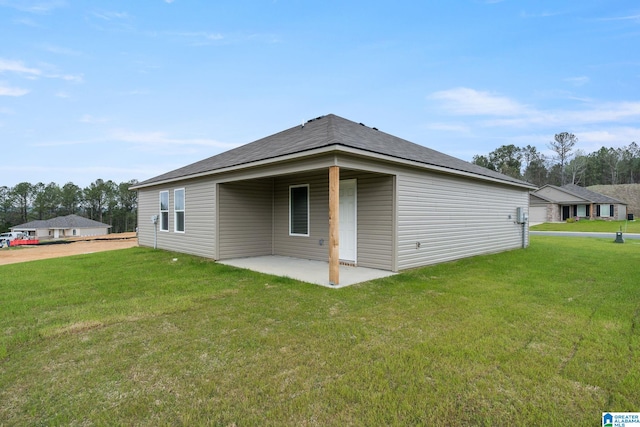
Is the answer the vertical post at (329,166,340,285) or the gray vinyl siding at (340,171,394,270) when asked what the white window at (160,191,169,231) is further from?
the vertical post at (329,166,340,285)

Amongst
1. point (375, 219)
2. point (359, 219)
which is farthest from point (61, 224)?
point (375, 219)

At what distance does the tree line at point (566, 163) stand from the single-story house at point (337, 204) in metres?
43.9

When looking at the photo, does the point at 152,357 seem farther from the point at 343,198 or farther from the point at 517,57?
the point at 517,57

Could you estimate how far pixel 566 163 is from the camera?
47.0 meters

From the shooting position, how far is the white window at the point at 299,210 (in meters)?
8.94

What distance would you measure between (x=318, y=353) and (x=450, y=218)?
6772 mm

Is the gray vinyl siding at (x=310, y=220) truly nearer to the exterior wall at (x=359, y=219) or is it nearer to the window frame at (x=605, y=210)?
the exterior wall at (x=359, y=219)

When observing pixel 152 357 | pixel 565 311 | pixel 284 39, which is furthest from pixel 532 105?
pixel 152 357

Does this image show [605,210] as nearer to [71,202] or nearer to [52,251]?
[52,251]

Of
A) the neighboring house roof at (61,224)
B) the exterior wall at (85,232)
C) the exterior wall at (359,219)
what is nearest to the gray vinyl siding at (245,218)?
the exterior wall at (359,219)

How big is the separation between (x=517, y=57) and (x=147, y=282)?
13873 millimetres

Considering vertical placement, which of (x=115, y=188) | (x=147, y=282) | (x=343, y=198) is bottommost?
(x=147, y=282)

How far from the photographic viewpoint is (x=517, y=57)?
37.4ft
